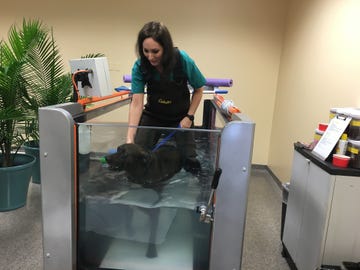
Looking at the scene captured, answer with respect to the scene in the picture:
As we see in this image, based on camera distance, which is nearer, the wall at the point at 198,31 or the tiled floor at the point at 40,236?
the tiled floor at the point at 40,236

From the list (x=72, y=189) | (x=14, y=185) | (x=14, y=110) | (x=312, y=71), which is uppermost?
(x=312, y=71)

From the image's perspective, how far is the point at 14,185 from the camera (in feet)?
6.87

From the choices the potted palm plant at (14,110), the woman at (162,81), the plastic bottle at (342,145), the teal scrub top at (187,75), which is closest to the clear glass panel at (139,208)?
the woman at (162,81)

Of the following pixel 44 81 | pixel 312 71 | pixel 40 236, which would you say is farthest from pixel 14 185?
pixel 312 71

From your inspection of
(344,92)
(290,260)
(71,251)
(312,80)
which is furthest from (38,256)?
(312,80)

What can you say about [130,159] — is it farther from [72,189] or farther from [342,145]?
[342,145]

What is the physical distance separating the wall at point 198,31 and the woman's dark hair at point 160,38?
1.93 meters

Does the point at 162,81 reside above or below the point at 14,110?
above

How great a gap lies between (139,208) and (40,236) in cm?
121

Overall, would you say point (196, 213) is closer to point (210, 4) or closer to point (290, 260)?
point (290, 260)

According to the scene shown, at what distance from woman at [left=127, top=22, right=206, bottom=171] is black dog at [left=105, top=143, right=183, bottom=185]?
25cm

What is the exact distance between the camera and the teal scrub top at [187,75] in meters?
1.51

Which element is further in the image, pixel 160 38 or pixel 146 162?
pixel 160 38

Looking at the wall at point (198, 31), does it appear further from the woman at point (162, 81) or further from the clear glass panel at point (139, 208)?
the clear glass panel at point (139, 208)
